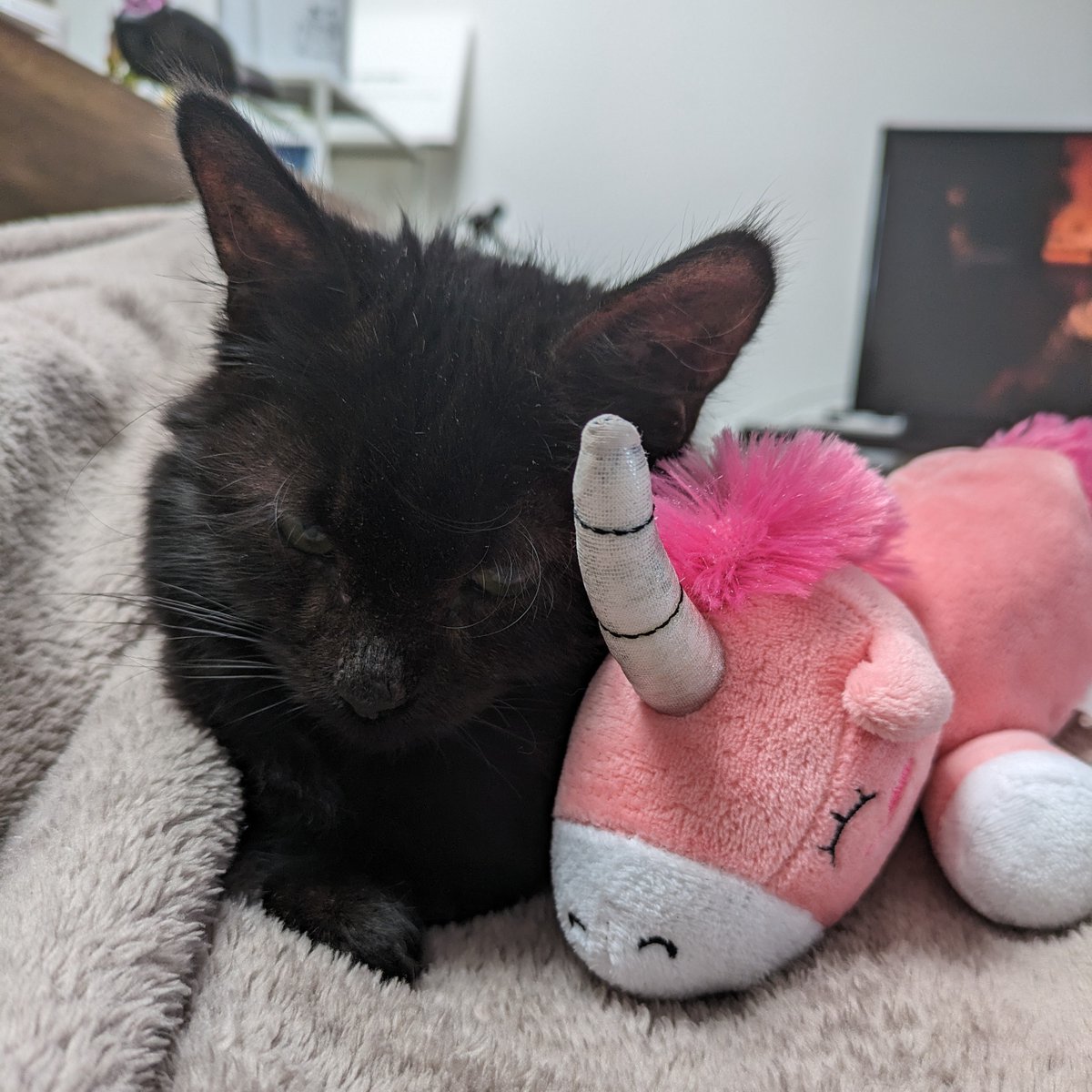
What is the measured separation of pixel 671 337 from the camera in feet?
2.02

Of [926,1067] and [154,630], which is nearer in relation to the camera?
[926,1067]

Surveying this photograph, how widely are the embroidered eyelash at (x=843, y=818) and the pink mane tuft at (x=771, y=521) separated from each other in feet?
0.45

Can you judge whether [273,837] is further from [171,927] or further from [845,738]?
[845,738]

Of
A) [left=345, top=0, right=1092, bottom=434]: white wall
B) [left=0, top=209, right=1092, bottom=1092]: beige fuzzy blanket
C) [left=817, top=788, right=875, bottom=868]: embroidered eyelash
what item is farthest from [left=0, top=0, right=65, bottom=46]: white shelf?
[left=817, top=788, right=875, bottom=868]: embroidered eyelash

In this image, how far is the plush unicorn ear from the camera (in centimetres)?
53

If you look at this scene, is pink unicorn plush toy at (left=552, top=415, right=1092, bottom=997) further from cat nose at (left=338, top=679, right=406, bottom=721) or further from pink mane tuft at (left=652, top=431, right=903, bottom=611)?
cat nose at (left=338, top=679, right=406, bottom=721)

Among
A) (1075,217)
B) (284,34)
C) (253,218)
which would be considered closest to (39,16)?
(284,34)

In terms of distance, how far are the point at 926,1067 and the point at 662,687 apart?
28cm

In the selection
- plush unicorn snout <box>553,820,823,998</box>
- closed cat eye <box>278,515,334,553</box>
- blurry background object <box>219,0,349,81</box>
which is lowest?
plush unicorn snout <box>553,820,823,998</box>

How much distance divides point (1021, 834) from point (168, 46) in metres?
0.98

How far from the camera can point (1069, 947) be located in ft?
2.01

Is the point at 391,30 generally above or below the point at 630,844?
above

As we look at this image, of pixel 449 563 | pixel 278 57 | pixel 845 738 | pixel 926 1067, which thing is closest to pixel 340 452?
pixel 449 563

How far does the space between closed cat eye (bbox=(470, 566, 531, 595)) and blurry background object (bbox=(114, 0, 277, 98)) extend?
0.44m
